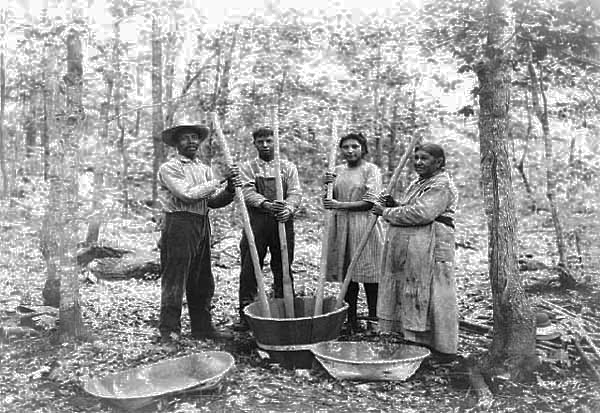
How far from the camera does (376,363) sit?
3.83 meters

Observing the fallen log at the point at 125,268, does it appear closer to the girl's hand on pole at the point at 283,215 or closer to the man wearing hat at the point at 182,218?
the man wearing hat at the point at 182,218

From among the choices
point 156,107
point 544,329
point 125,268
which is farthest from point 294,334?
point 156,107

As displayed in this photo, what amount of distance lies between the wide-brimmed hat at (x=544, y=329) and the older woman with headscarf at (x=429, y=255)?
0.84 metres

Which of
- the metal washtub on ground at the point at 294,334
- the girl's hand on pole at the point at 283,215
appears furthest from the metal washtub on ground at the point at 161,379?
the girl's hand on pole at the point at 283,215

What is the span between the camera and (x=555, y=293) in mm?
6574

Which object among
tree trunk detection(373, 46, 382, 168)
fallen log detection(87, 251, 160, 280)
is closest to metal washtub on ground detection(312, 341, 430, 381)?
fallen log detection(87, 251, 160, 280)

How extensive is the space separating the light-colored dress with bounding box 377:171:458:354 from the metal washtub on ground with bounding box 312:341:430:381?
201 millimetres

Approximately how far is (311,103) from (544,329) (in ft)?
21.9

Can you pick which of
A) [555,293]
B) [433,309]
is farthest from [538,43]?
[555,293]

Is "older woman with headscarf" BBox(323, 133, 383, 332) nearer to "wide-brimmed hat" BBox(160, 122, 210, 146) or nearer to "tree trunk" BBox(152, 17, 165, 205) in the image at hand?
"wide-brimmed hat" BBox(160, 122, 210, 146)

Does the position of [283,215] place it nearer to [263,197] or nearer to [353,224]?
[263,197]

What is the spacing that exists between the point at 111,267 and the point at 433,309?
18.3ft

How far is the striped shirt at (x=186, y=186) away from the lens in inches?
178

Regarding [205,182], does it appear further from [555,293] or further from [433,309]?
[555,293]
